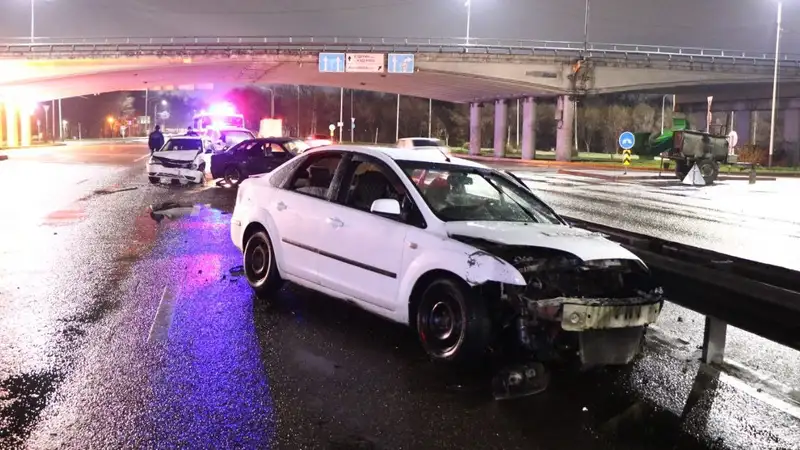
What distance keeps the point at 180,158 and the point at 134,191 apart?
2409 millimetres

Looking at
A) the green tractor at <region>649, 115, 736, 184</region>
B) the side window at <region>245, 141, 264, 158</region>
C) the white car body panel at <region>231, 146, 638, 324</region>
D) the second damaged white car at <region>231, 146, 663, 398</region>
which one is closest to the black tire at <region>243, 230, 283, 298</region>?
the second damaged white car at <region>231, 146, 663, 398</region>

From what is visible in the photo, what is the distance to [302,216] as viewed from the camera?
22.6 ft

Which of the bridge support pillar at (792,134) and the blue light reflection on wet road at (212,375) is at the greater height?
the bridge support pillar at (792,134)

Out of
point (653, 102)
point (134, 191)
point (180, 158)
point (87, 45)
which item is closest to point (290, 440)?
point (134, 191)

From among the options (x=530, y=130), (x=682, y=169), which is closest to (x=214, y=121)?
(x=682, y=169)

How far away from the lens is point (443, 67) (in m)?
50.2

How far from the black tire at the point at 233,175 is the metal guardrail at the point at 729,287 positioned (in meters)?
16.7

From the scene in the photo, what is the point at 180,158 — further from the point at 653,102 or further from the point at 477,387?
the point at 653,102

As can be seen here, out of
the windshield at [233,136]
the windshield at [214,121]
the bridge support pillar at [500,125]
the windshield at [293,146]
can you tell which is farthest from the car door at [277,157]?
the bridge support pillar at [500,125]

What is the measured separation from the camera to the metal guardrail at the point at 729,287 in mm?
4691

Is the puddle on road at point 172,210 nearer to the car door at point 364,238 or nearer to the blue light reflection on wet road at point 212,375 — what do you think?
the blue light reflection on wet road at point 212,375

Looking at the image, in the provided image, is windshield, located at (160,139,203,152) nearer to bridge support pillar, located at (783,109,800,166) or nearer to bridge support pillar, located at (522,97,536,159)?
bridge support pillar, located at (522,97,536,159)

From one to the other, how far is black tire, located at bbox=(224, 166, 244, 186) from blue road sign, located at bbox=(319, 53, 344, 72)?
27534mm

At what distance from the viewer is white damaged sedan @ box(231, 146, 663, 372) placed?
196 inches
